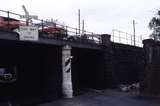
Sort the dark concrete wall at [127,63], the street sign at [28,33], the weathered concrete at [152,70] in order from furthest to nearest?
the dark concrete wall at [127,63] → the weathered concrete at [152,70] → the street sign at [28,33]

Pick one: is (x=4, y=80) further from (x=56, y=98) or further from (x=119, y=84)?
(x=119, y=84)

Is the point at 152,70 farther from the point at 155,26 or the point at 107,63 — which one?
the point at 155,26

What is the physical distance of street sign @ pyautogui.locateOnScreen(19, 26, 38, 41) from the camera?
1811 cm

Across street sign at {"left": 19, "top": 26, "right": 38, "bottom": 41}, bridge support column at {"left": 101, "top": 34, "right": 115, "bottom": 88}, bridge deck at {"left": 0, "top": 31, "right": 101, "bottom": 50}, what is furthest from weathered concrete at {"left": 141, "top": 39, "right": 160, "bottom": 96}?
street sign at {"left": 19, "top": 26, "right": 38, "bottom": 41}

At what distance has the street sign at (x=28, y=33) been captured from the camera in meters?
18.1

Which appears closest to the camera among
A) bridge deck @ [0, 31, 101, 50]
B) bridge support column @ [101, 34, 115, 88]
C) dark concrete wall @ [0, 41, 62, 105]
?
bridge deck @ [0, 31, 101, 50]

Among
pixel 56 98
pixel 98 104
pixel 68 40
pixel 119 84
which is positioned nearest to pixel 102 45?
pixel 119 84

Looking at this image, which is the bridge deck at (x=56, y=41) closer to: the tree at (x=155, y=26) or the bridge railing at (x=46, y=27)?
the bridge railing at (x=46, y=27)

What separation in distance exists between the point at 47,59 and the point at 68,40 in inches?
78.9

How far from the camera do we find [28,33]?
18406mm

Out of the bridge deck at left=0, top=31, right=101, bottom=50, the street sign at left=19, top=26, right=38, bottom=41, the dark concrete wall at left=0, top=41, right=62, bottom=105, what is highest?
the street sign at left=19, top=26, right=38, bottom=41

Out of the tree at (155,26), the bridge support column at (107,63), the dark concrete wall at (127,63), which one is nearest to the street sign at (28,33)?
the bridge support column at (107,63)

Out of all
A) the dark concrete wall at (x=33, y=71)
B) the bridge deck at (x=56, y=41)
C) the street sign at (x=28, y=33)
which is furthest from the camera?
the dark concrete wall at (x=33, y=71)

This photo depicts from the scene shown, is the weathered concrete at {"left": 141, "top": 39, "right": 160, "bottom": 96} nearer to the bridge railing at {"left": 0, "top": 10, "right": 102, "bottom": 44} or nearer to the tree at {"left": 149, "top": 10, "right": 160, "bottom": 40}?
the bridge railing at {"left": 0, "top": 10, "right": 102, "bottom": 44}
